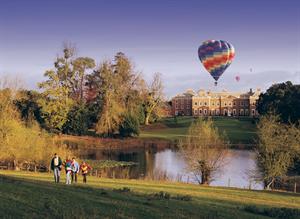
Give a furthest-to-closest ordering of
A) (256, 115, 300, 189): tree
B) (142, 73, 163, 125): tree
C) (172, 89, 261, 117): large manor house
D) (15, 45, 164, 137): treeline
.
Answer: (172, 89, 261, 117): large manor house → (142, 73, 163, 125): tree → (15, 45, 164, 137): treeline → (256, 115, 300, 189): tree

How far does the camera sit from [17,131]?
41.2 metres

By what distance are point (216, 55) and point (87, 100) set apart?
3196 cm

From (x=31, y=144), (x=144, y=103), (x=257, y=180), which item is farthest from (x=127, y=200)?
(x=144, y=103)

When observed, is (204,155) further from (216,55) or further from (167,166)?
(216,55)

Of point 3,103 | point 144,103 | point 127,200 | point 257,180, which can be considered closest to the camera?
point 127,200

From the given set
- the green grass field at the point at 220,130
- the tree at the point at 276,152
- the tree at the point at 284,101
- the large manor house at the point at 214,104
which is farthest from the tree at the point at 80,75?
the large manor house at the point at 214,104

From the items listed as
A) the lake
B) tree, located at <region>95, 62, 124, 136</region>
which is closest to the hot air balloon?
the lake

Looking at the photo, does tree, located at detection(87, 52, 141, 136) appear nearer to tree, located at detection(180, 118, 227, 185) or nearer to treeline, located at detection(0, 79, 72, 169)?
treeline, located at detection(0, 79, 72, 169)

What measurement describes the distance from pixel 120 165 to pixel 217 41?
21.8 metres

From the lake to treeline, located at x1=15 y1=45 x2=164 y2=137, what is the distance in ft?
30.0

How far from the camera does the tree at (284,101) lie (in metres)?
72.1

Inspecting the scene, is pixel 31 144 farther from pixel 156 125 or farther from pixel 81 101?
pixel 156 125

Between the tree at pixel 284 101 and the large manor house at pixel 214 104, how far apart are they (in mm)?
59519

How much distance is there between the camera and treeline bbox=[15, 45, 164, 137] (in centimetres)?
7106
